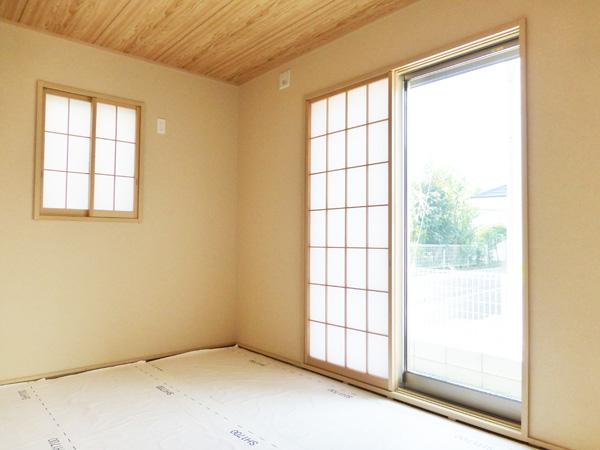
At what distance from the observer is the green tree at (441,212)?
126 inches

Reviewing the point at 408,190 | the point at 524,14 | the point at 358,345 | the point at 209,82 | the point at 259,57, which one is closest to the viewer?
the point at 524,14

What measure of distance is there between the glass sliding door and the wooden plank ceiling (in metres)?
0.76

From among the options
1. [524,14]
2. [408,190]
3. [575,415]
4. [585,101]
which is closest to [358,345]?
[408,190]

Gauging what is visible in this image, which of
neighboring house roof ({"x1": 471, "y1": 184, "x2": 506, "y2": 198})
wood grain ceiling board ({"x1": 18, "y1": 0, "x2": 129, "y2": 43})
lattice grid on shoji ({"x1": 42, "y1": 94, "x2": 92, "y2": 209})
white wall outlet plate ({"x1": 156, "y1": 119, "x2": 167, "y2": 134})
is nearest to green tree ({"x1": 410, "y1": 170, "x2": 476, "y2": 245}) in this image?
neighboring house roof ({"x1": 471, "y1": 184, "x2": 506, "y2": 198})

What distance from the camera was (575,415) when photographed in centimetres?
234

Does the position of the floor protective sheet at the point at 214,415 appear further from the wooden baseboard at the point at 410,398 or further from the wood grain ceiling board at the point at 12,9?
the wood grain ceiling board at the point at 12,9

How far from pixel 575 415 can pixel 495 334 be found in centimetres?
78

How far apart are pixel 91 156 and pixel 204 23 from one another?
153 centimetres

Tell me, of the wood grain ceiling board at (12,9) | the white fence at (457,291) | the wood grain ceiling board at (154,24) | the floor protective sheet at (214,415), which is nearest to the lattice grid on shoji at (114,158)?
the wood grain ceiling board at (154,24)

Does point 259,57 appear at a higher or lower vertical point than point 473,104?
higher

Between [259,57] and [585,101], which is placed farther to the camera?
[259,57]

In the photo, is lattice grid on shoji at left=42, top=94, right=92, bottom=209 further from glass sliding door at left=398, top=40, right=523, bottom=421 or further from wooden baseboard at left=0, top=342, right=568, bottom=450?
glass sliding door at left=398, top=40, right=523, bottom=421

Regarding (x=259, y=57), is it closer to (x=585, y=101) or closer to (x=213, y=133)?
(x=213, y=133)

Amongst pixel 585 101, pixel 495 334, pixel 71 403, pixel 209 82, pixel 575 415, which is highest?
pixel 209 82
